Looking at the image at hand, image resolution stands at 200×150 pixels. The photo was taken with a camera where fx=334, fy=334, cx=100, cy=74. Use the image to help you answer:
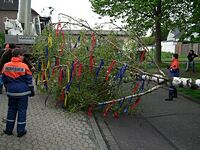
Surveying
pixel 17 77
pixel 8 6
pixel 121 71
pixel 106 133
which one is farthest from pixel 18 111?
pixel 8 6

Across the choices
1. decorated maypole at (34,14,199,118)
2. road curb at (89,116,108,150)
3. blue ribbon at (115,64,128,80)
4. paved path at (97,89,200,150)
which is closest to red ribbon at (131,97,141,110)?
decorated maypole at (34,14,199,118)

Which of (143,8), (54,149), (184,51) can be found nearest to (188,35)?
(143,8)

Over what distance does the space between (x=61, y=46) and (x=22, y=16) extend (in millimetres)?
12709

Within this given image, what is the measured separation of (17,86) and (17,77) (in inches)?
6.2

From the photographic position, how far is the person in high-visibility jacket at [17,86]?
19.0 feet

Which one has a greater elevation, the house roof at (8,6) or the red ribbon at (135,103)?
the house roof at (8,6)

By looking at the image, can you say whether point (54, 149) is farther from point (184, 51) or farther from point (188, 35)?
point (184, 51)

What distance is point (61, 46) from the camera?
8.80m

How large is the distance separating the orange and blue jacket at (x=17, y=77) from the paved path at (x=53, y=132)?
32.1 inches

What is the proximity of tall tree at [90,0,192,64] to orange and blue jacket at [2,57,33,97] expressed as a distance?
17468mm

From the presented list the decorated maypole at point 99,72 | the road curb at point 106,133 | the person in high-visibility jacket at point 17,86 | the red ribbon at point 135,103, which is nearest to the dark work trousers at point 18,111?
the person in high-visibility jacket at point 17,86

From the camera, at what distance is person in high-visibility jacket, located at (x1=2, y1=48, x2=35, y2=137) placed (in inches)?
229

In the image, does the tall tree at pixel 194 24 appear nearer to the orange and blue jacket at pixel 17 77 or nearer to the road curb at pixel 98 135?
the road curb at pixel 98 135

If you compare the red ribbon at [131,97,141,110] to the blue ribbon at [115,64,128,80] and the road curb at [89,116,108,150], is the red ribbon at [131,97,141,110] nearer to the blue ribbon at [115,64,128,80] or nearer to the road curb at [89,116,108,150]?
the blue ribbon at [115,64,128,80]
